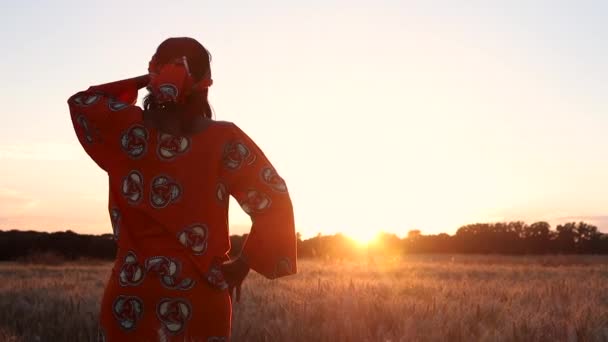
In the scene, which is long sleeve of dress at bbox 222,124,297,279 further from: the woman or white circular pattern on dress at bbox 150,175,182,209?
white circular pattern on dress at bbox 150,175,182,209

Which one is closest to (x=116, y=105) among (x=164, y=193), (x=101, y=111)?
(x=101, y=111)

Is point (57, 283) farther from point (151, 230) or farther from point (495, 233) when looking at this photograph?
point (495, 233)

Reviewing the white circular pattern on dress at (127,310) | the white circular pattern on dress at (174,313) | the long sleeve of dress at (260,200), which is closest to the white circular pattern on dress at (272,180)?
the long sleeve of dress at (260,200)

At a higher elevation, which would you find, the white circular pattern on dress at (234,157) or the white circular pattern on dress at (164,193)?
the white circular pattern on dress at (234,157)

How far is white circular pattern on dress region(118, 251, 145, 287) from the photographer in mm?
2547

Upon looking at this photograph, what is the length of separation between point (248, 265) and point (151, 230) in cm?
39

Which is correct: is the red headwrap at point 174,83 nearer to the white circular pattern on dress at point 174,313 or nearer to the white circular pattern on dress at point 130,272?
the white circular pattern on dress at point 130,272

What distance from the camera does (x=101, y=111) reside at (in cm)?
268

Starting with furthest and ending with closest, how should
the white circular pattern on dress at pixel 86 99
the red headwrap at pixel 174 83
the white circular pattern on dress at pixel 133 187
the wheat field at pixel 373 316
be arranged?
the wheat field at pixel 373 316 < the white circular pattern on dress at pixel 86 99 < the white circular pattern on dress at pixel 133 187 < the red headwrap at pixel 174 83

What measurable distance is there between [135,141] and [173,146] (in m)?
0.18

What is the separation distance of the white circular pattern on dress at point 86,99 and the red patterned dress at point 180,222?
0.04 meters

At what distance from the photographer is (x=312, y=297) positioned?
255 inches

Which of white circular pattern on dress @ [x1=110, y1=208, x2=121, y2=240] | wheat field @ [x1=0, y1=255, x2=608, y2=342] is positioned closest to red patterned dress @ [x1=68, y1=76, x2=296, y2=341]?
white circular pattern on dress @ [x1=110, y1=208, x2=121, y2=240]

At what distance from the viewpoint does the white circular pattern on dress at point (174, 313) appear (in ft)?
8.36
